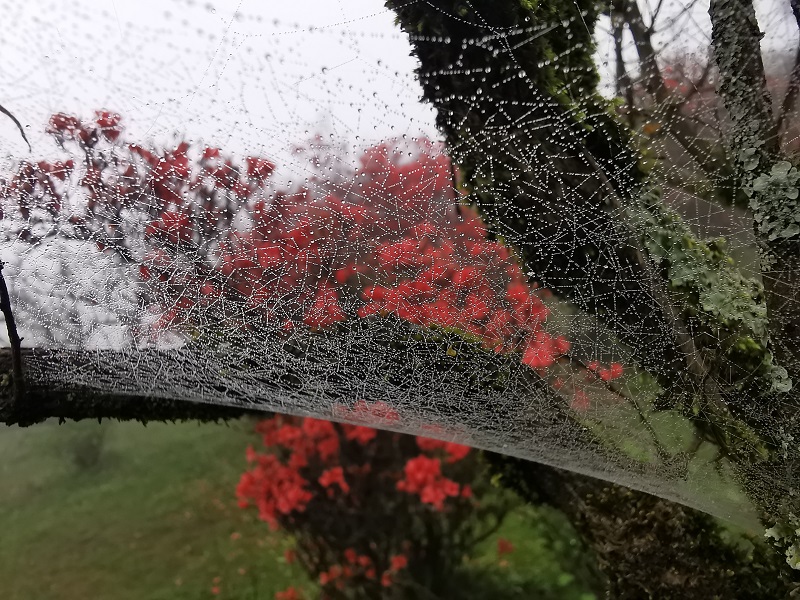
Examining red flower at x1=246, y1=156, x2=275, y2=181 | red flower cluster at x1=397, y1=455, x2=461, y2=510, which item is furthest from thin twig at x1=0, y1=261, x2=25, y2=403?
red flower cluster at x1=397, y1=455, x2=461, y2=510

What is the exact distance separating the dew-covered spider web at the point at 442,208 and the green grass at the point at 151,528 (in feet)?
2.29

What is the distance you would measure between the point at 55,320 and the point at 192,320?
139 mm

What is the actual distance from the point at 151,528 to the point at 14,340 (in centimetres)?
74

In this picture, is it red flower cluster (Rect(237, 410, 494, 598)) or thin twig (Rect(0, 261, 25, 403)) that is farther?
red flower cluster (Rect(237, 410, 494, 598))

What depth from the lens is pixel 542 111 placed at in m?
0.26

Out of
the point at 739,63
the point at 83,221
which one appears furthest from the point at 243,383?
the point at 739,63

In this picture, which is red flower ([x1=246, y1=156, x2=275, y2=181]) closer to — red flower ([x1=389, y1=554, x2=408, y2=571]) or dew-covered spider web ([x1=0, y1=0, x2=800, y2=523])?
dew-covered spider web ([x1=0, y1=0, x2=800, y2=523])

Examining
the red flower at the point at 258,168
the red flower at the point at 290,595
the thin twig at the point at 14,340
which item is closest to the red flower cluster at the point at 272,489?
the red flower at the point at 290,595

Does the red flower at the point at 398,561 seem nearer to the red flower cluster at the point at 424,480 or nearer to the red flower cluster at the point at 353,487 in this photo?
the red flower cluster at the point at 353,487

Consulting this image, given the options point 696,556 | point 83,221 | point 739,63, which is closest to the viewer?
point 739,63

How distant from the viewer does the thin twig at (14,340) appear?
428mm

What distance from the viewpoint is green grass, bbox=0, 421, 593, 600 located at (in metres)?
1.05

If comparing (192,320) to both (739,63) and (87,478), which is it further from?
(87,478)

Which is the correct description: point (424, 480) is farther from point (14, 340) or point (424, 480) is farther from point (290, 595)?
point (14, 340)
